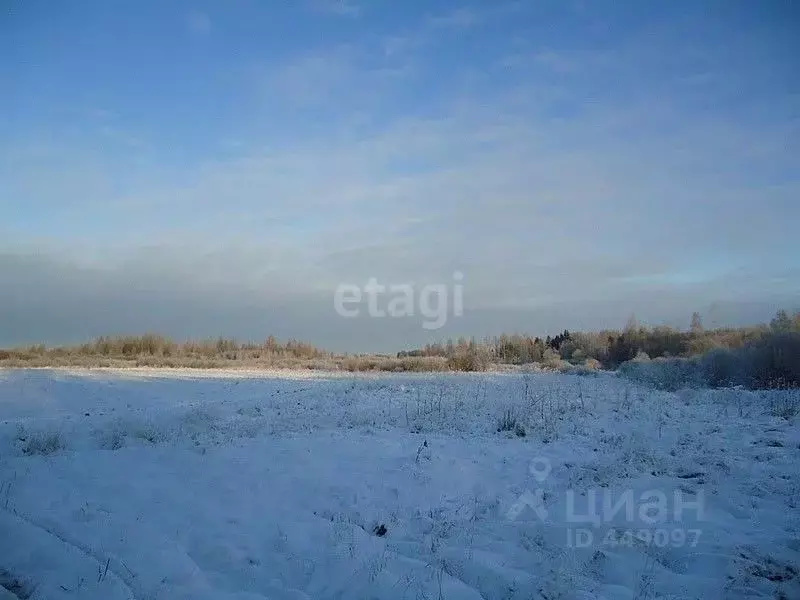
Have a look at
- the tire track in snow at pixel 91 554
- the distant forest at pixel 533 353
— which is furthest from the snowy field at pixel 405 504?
the distant forest at pixel 533 353

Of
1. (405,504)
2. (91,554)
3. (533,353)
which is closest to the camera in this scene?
(91,554)

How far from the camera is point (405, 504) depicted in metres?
8.52

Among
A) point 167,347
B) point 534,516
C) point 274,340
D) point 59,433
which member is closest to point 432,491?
point 534,516

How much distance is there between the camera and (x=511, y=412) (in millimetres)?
14141

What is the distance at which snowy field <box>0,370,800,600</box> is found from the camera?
6.09 meters

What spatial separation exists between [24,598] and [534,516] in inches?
239

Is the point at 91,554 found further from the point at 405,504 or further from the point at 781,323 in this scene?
the point at 781,323

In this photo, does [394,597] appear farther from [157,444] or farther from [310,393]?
[310,393]

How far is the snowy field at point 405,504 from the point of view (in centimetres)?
609

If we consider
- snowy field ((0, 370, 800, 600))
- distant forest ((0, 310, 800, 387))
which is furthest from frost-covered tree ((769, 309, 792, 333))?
snowy field ((0, 370, 800, 600))

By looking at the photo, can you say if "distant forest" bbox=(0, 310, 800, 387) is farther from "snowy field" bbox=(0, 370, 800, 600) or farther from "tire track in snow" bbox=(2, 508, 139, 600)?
"tire track in snow" bbox=(2, 508, 139, 600)

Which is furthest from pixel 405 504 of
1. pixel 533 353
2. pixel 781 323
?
pixel 533 353

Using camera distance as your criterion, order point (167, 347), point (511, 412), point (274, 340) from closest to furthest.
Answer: point (511, 412) < point (167, 347) < point (274, 340)

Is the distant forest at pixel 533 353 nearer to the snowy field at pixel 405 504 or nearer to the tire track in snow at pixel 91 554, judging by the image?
the snowy field at pixel 405 504
